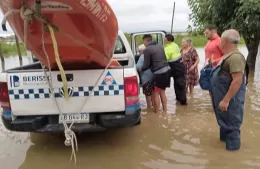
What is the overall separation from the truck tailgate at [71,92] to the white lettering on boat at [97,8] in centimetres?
78

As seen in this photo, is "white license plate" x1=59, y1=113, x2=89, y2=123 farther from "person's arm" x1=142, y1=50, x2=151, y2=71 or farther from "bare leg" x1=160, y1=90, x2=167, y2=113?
"bare leg" x1=160, y1=90, x2=167, y2=113

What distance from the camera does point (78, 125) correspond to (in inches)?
162

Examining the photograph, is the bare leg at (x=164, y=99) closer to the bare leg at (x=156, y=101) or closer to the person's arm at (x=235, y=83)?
the bare leg at (x=156, y=101)

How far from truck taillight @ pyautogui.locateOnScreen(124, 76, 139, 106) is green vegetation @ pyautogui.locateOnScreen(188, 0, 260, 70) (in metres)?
8.54

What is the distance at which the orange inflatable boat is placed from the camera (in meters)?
3.30

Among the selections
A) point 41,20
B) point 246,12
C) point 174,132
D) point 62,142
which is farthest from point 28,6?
point 246,12

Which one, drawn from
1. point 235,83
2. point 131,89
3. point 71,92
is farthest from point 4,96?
point 235,83

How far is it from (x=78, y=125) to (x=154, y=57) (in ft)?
7.83

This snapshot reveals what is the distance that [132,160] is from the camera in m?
4.21

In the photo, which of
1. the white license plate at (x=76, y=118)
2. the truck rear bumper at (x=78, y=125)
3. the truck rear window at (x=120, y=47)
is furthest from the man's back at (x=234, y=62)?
the truck rear window at (x=120, y=47)

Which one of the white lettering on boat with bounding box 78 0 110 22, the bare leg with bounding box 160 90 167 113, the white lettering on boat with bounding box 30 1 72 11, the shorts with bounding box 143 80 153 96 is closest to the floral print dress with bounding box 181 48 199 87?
the bare leg with bounding box 160 90 167 113

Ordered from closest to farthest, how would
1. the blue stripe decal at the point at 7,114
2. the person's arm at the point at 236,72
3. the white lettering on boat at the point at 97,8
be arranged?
the white lettering on boat at the point at 97,8 → the person's arm at the point at 236,72 → the blue stripe decal at the point at 7,114

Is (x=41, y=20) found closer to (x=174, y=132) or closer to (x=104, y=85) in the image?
(x=104, y=85)

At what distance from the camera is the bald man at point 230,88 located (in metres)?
3.97
